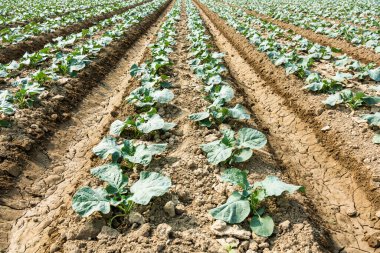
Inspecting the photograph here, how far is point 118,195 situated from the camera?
326 cm

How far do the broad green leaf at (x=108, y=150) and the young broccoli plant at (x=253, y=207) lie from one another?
4.73 feet

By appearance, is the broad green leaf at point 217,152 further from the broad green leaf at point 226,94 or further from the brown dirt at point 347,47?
the brown dirt at point 347,47

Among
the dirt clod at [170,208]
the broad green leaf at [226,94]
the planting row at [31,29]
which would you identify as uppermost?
the planting row at [31,29]

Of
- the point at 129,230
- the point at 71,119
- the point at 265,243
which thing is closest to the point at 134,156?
the point at 129,230

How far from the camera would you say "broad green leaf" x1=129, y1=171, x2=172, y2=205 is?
3.01m

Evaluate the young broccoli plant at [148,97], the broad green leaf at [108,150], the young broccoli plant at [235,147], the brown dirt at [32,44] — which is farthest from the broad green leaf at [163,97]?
the brown dirt at [32,44]

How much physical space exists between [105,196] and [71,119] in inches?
119

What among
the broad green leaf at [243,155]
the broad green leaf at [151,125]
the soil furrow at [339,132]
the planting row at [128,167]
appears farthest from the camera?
the broad green leaf at [151,125]

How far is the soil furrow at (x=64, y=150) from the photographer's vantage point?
3688 millimetres

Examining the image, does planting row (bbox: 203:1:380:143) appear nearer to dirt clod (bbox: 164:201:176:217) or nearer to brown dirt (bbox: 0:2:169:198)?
dirt clod (bbox: 164:201:176:217)

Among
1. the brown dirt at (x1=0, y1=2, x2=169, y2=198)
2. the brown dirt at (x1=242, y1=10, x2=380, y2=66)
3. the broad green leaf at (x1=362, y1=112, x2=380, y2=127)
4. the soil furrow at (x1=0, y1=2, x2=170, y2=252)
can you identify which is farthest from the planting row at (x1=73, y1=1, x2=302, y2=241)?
the brown dirt at (x1=242, y1=10, x2=380, y2=66)

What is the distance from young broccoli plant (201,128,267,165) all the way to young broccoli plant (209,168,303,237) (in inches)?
22.2

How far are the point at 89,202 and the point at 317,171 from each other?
3011mm

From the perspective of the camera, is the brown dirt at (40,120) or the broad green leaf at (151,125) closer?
the brown dirt at (40,120)
